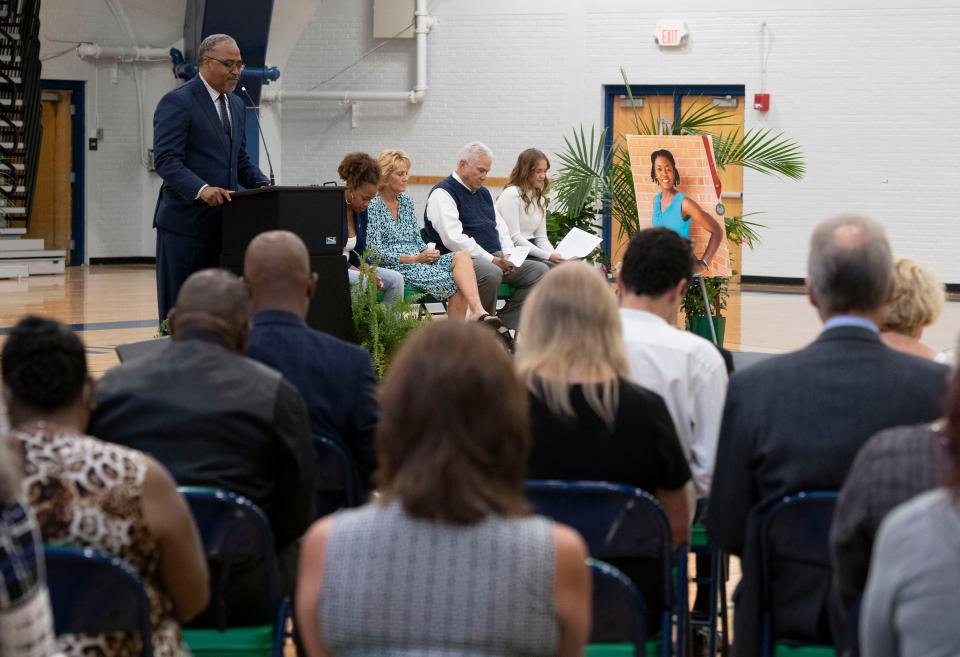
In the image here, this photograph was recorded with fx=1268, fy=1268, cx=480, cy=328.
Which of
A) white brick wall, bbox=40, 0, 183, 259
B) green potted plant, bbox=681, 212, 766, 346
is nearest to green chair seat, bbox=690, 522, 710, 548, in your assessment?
green potted plant, bbox=681, 212, 766, 346

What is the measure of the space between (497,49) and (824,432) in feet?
41.9

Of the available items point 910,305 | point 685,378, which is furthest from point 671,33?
point 685,378

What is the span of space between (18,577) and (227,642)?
0.93 meters

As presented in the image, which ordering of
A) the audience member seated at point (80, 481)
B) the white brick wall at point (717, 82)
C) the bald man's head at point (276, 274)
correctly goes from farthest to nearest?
the white brick wall at point (717, 82)
the bald man's head at point (276, 274)
the audience member seated at point (80, 481)

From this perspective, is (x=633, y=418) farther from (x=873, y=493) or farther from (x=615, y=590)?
(x=873, y=493)

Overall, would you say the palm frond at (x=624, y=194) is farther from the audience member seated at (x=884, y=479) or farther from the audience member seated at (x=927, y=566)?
the audience member seated at (x=927, y=566)

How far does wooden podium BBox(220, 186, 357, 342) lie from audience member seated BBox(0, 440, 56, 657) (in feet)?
11.8

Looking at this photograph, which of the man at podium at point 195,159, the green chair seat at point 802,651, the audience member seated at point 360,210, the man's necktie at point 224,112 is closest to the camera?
the green chair seat at point 802,651

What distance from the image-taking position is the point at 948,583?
53.8 inches

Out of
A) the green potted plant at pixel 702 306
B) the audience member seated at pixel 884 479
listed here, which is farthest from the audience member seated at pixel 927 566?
the green potted plant at pixel 702 306

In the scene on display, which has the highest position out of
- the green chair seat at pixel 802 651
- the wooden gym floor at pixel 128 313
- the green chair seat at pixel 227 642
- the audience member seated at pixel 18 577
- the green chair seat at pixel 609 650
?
the audience member seated at pixel 18 577

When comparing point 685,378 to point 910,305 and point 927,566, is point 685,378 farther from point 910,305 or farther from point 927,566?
point 927,566

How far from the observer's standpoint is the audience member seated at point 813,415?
2.26 meters

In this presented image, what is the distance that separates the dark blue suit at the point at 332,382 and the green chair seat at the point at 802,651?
0.98m
